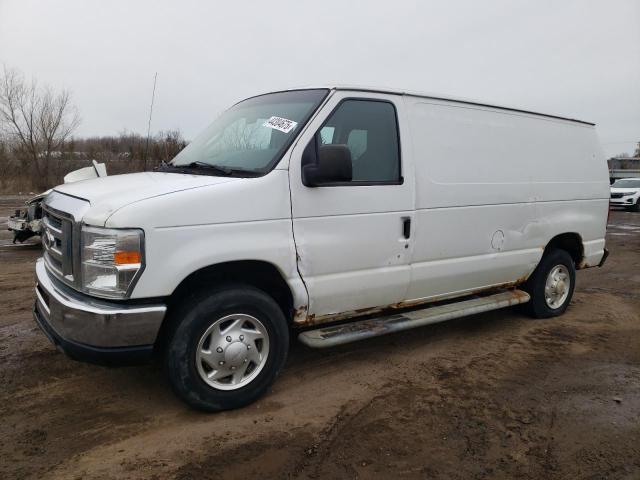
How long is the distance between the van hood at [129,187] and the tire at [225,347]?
713mm

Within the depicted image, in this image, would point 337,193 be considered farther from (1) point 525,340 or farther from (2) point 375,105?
(1) point 525,340

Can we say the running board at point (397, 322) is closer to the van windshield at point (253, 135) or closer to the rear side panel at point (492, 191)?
the rear side panel at point (492, 191)

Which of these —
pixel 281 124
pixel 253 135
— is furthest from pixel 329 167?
pixel 253 135

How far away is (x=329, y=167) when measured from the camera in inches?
132

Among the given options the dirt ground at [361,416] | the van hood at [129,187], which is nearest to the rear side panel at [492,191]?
the dirt ground at [361,416]

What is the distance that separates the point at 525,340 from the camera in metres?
5.00

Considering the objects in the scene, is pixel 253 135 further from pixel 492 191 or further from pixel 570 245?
pixel 570 245

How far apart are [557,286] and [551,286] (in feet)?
0.34

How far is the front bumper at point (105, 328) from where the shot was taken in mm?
2889

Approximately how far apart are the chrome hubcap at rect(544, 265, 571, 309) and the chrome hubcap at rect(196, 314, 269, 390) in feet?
12.1

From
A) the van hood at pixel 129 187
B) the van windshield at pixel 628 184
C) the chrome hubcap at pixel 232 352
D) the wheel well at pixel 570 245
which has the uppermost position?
the van windshield at pixel 628 184

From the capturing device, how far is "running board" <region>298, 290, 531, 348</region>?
12.1 ft

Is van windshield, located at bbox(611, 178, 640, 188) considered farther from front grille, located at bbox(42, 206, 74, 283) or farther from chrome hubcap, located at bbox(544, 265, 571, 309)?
front grille, located at bbox(42, 206, 74, 283)

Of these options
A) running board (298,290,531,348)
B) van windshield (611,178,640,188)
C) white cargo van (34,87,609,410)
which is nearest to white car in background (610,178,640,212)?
van windshield (611,178,640,188)
